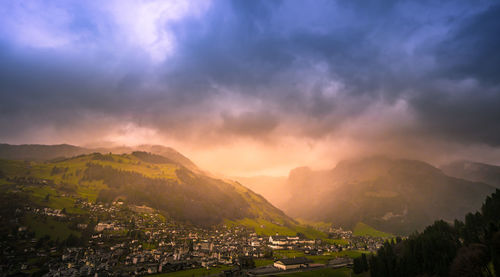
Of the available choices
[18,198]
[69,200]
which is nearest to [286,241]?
[69,200]

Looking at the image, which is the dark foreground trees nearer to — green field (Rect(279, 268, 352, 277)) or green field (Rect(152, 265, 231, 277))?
green field (Rect(279, 268, 352, 277))

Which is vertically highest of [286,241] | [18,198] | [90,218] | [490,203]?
[490,203]

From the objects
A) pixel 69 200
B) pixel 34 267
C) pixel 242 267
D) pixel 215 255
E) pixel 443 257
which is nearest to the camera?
pixel 443 257

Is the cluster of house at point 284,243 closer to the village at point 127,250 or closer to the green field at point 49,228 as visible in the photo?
the village at point 127,250

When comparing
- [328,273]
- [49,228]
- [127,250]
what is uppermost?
[49,228]

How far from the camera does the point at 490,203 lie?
96188 millimetres

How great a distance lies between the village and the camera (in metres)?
82.3

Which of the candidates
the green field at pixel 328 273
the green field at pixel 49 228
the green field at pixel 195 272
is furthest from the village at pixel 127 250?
the green field at pixel 328 273

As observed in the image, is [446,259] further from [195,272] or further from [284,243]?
[284,243]

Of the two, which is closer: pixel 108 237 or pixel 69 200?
pixel 108 237

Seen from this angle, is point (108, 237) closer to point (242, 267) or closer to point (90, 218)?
point (90, 218)

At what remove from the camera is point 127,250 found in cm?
10350

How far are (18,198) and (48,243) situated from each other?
54220mm

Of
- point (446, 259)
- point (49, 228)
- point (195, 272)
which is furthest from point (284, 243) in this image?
point (49, 228)
